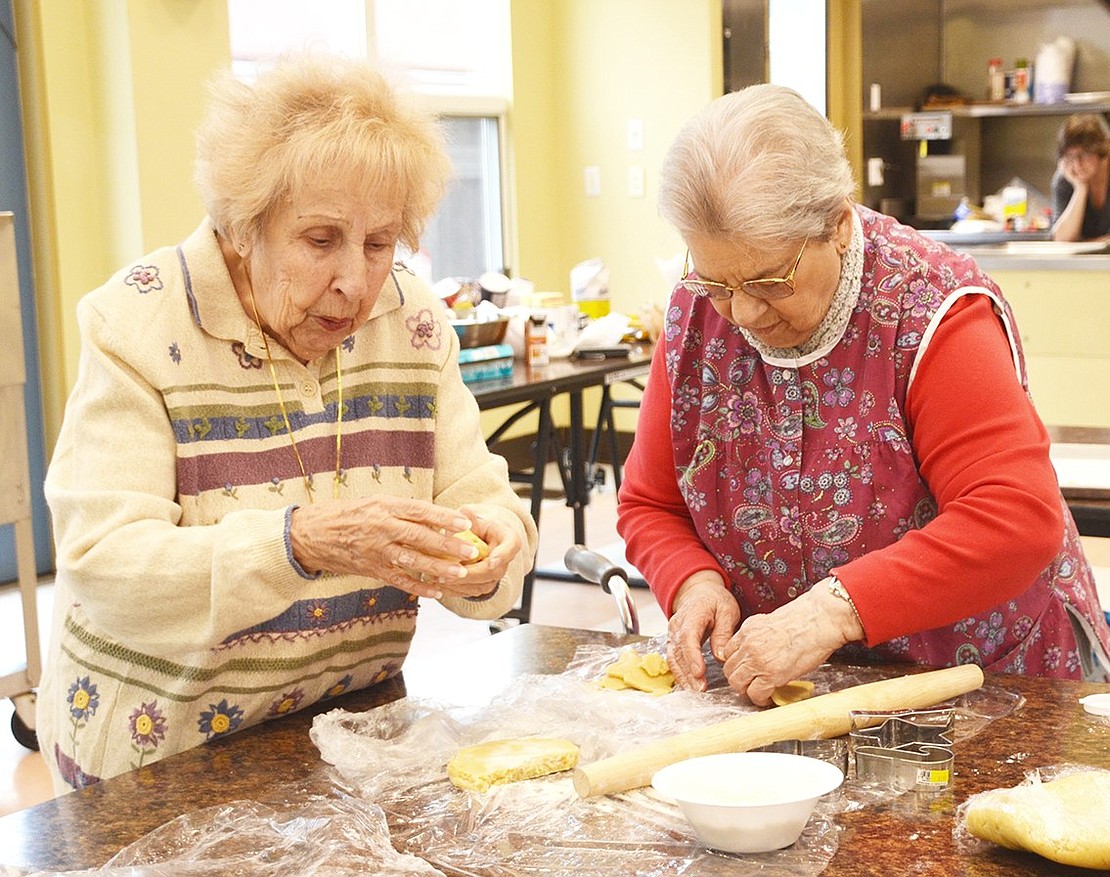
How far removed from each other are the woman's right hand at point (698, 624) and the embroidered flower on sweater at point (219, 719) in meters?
0.52

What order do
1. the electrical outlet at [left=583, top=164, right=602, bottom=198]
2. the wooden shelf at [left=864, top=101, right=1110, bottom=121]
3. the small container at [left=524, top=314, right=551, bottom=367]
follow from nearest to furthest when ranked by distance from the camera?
the small container at [left=524, top=314, right=551, bottom=367], the electrical outlet at [left=583, top=164, right=602, bottom=198], the wooden shelf at [left=864, top=101, right=1110, bottom=121]

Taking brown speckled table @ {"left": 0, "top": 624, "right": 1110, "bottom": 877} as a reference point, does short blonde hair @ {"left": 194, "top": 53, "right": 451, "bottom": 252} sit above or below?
above

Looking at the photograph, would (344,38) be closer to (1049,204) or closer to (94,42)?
(94,42)

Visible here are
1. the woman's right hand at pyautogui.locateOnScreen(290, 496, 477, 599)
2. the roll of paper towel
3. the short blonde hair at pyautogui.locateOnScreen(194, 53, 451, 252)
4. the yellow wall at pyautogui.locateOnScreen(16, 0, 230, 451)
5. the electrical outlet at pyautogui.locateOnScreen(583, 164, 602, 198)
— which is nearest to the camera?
the woman's right hand at pyautogui.locateOnScreen(290, 496, 477, 599)

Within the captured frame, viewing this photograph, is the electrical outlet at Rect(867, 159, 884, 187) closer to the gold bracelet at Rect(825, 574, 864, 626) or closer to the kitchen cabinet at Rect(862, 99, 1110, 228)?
the kitchen cabinet at Rect(862, 99, 1110, 228)

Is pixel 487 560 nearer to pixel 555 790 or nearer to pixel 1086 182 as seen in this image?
pixel 555 790

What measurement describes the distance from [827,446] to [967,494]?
0.20 meters

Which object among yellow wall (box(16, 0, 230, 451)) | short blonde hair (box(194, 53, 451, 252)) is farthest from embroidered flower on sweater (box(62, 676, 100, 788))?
yellow wall (box(16, 0, 230, 451))

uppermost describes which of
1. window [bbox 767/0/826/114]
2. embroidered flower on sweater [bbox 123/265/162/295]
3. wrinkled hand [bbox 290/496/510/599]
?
window [bbox 767/0/826/114]

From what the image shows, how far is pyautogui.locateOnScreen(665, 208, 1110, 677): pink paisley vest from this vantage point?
5.59ft

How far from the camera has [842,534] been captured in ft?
5.69

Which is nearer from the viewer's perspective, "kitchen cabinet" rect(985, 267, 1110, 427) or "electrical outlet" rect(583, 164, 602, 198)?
"kitchen cabinet" rect(985, 267, 1110, 427)

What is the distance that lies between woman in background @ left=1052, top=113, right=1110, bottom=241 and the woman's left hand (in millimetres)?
5633

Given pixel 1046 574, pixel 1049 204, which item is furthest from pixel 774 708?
pixel 1049 204
